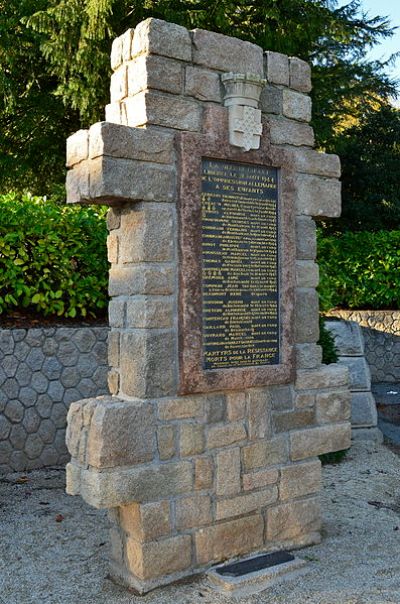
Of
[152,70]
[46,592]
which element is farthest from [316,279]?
[46,592]

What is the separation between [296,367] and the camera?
4.34 m

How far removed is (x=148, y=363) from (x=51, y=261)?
10.3ft

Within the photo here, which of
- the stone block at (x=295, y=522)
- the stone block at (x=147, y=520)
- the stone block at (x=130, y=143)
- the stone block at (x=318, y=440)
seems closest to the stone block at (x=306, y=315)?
the stone block at (x=318, y=440)

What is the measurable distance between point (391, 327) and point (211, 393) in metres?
8.50

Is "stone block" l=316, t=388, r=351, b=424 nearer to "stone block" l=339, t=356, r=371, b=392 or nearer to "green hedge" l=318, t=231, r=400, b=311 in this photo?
"stone block" l=339, t=356, r=371, b=392

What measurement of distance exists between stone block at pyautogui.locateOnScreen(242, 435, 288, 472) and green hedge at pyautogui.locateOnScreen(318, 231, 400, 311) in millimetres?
7789

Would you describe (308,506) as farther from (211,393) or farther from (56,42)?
(56,42)

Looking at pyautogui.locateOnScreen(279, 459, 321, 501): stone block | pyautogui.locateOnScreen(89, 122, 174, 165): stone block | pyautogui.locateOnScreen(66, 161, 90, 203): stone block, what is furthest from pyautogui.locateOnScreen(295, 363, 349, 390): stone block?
pyautogui.locateOnScreen(66, 161, 90, 203): stone block

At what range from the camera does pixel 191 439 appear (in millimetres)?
3793

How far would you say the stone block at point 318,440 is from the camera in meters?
4.29

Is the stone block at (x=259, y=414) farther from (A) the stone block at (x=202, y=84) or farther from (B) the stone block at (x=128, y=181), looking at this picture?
(A) the stone block at (x=202, y=84)

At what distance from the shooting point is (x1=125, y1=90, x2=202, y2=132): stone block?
366 centimetres

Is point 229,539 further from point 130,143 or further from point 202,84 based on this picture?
point 202,84

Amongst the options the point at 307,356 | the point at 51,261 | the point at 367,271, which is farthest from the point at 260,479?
the point at 367,271
